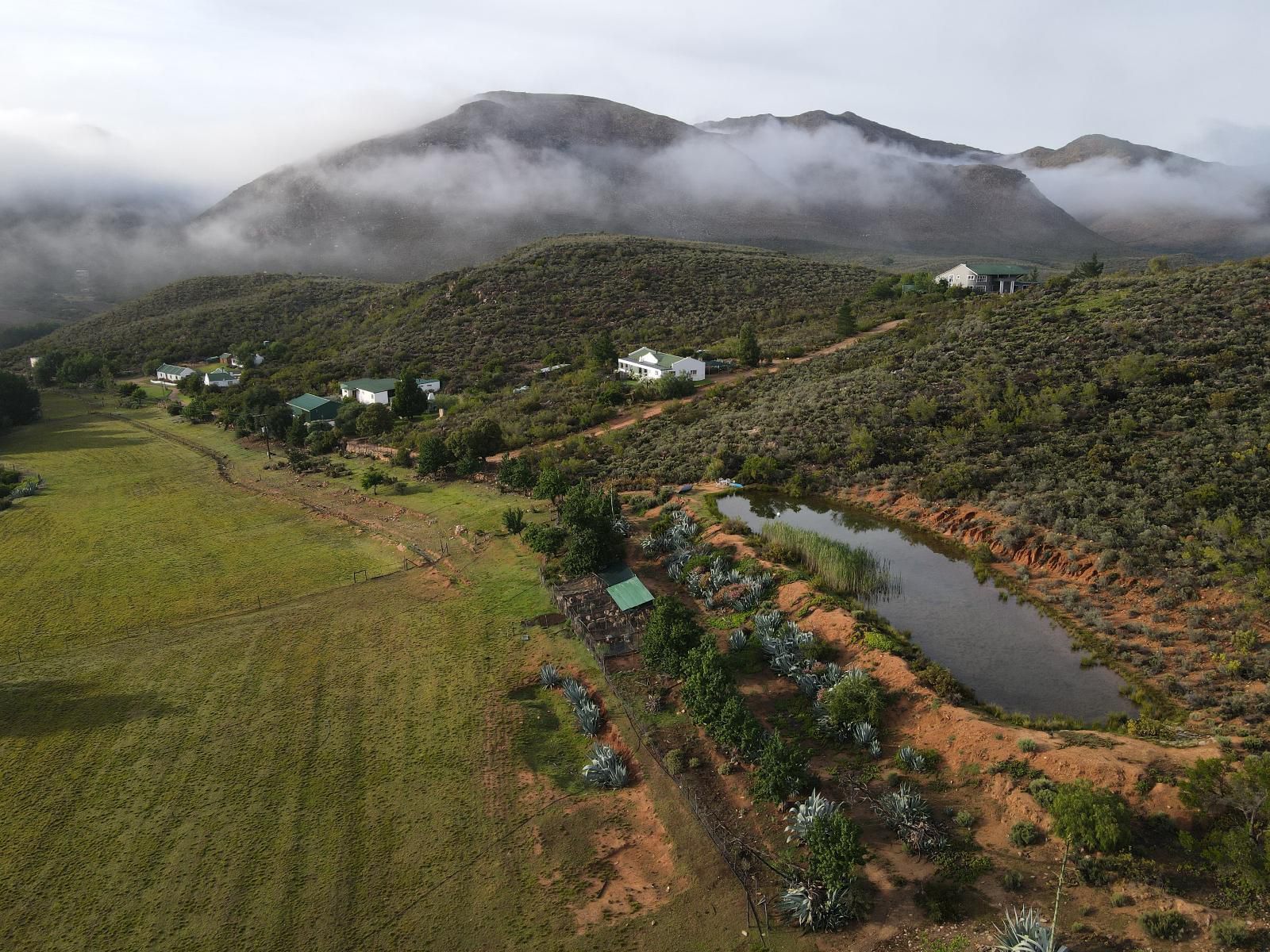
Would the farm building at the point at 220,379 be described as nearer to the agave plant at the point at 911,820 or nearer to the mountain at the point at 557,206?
the agave plant at the point at 911,820

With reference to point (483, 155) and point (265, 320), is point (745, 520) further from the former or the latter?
point (483, 155)

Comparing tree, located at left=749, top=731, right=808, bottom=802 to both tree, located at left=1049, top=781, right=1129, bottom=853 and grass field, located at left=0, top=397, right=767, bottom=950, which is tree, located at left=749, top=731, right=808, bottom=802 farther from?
tree, located at left=1049, top=781, right=1129, bottom=853

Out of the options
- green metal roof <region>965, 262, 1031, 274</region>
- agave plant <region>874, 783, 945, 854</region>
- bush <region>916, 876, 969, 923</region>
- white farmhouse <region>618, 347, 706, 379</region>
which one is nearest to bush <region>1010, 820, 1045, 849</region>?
agave plant <region>874, 783, 945, 854</region>

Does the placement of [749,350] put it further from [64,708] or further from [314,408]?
[64,708]

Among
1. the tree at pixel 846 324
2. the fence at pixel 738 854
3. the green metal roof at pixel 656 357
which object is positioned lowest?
the fence at pixel 738 854

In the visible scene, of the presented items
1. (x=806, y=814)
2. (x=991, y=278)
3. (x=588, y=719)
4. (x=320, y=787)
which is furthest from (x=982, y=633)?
(x=991, y=278)

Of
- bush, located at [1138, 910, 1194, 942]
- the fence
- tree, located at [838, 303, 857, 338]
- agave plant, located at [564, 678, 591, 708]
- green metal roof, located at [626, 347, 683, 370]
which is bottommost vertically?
agave plant, located at [564, 678, 591, 708]

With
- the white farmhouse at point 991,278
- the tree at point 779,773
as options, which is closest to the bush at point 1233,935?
the tree at point 779,773
